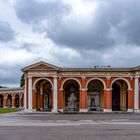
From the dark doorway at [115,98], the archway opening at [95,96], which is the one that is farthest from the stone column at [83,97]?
the dark doorway at [115,98]

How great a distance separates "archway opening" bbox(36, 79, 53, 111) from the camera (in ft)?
227

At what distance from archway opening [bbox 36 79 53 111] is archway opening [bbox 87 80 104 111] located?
720cm

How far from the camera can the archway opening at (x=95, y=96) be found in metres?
71.1

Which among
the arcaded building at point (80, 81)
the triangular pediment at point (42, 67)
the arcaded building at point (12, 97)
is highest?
the triangular pediment at point (42, 67)

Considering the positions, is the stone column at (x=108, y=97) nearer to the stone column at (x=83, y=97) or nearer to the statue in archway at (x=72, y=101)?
the stone column at (x=83, y=97)

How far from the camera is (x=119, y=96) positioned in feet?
236

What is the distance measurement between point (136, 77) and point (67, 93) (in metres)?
13.5

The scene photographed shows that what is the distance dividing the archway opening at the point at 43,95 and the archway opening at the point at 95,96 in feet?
23.6

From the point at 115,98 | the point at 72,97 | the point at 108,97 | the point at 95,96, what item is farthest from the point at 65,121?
the point at 115,98

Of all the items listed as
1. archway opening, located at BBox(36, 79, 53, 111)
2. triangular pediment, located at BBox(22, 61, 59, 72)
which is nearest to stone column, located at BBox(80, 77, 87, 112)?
triangular pediment, located at BBox(22, 61, 59, 72)

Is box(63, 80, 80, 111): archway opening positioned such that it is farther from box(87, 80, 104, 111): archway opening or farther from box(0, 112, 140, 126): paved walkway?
box(0, 112, 140, 126): paved walkway

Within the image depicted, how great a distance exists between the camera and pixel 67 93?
235 ft

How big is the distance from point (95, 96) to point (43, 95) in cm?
963

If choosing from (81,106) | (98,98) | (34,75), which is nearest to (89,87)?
(98,98)
